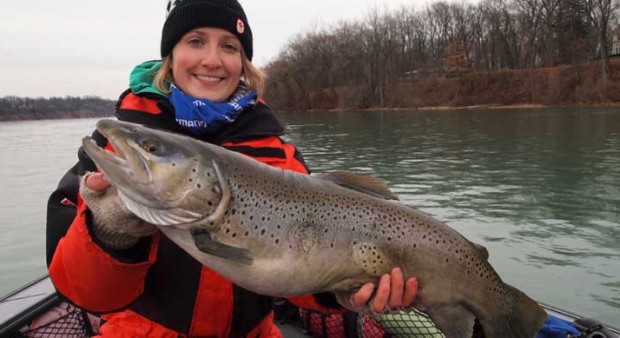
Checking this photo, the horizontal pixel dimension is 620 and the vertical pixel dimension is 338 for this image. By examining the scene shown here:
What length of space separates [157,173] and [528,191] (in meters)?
13.6

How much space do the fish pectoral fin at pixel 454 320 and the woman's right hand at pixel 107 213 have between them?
1.66 m

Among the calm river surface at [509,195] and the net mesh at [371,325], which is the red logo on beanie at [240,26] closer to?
the net mesh at [371,325]

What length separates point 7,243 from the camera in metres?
12.1

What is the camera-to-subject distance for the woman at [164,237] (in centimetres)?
229

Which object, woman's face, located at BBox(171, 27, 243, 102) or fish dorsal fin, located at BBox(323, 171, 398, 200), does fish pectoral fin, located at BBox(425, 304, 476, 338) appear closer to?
fish dorsal fin, located at BBox(323, 171, 398, 200)

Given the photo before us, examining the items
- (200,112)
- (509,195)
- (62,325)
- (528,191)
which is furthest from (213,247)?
(528,191)

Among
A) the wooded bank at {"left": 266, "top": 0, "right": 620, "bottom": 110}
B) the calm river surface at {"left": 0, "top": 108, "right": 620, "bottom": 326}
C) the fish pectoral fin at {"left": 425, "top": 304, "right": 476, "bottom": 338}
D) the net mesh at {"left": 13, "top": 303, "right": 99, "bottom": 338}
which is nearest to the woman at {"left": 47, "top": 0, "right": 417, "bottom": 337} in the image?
the fish pectoral fin at {"left": 425, "top": 304, "right": 476, "bottom": 338}

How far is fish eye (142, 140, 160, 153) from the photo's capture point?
7.47 ft

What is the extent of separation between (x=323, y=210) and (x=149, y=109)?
1162 millimetres

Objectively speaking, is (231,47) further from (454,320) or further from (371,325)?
(371,325)

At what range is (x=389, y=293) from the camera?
107 inches

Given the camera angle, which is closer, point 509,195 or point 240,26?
point 240,26

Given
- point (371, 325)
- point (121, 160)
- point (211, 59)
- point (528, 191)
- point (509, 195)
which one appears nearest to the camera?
point (121, 160)

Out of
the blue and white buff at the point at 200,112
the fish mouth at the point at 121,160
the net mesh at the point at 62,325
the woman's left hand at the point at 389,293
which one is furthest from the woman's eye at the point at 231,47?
the net mesh at the point at 62,325
